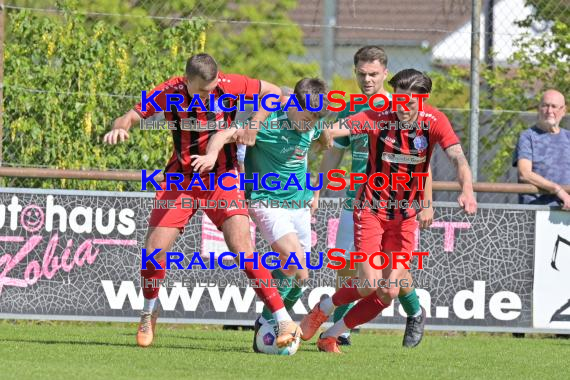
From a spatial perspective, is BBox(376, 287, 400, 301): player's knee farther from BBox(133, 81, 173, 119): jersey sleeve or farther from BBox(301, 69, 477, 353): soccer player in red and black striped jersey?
BBox(133, 81, 173, 119): jersey sleeve

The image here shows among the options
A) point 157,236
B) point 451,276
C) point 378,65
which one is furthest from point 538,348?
point 157,236

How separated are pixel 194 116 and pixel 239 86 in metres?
0.39

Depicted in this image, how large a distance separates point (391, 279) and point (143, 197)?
3.01 metres

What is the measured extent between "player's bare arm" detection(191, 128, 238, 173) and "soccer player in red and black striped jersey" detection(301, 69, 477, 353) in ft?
2.83

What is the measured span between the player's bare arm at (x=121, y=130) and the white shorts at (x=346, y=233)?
1.89m

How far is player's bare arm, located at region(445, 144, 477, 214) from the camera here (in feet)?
25.5

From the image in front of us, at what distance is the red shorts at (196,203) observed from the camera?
8492mm

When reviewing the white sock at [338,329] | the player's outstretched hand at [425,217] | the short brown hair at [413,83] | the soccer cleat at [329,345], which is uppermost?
the short brown hair at [413,83]

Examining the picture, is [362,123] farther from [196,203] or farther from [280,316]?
[280,316]

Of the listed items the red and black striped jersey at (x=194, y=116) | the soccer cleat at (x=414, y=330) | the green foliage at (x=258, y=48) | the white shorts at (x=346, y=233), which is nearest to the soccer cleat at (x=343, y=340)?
the soccer cleat at (x=414, y=330)

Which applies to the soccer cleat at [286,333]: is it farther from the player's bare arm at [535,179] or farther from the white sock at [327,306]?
the player's bare arm at [535,179]

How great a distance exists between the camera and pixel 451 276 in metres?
11.0

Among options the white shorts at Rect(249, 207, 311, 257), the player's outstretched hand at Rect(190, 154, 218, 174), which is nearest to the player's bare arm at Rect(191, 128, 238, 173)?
the player's outstretched hand at Rect(190, 154, 218, 174)

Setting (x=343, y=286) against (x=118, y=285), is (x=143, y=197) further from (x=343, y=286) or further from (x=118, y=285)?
(x=343, y=286)
